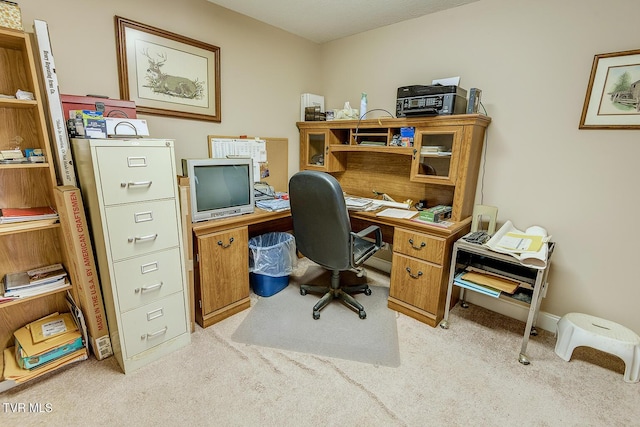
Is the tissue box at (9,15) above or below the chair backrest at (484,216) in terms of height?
above

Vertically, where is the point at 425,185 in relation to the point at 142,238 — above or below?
above

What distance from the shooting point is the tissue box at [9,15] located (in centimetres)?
130

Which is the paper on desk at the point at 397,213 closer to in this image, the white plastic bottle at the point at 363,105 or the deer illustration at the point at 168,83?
the white plastic bottle at the point at 363,105

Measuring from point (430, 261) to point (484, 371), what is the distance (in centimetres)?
72

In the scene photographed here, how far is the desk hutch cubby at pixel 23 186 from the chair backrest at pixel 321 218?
1.36 metres

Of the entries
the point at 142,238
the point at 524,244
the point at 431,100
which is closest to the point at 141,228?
the point at 142,238

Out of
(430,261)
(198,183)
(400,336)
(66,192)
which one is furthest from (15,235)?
(430,261)

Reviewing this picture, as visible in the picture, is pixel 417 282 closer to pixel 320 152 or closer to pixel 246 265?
pixel 246 265

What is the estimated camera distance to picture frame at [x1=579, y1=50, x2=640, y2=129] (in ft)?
5.52

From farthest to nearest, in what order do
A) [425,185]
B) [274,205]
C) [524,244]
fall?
1. [425,185]
2. [274,205]
3. [524,244]

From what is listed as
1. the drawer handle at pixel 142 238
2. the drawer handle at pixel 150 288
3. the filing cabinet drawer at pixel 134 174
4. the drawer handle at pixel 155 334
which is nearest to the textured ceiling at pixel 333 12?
the filing cabinet drawer at pixel 134 174

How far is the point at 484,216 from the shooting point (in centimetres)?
224

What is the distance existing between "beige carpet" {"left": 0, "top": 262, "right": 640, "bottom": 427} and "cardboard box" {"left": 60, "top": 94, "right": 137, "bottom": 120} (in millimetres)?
1478

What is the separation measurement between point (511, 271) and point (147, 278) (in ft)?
7.68
